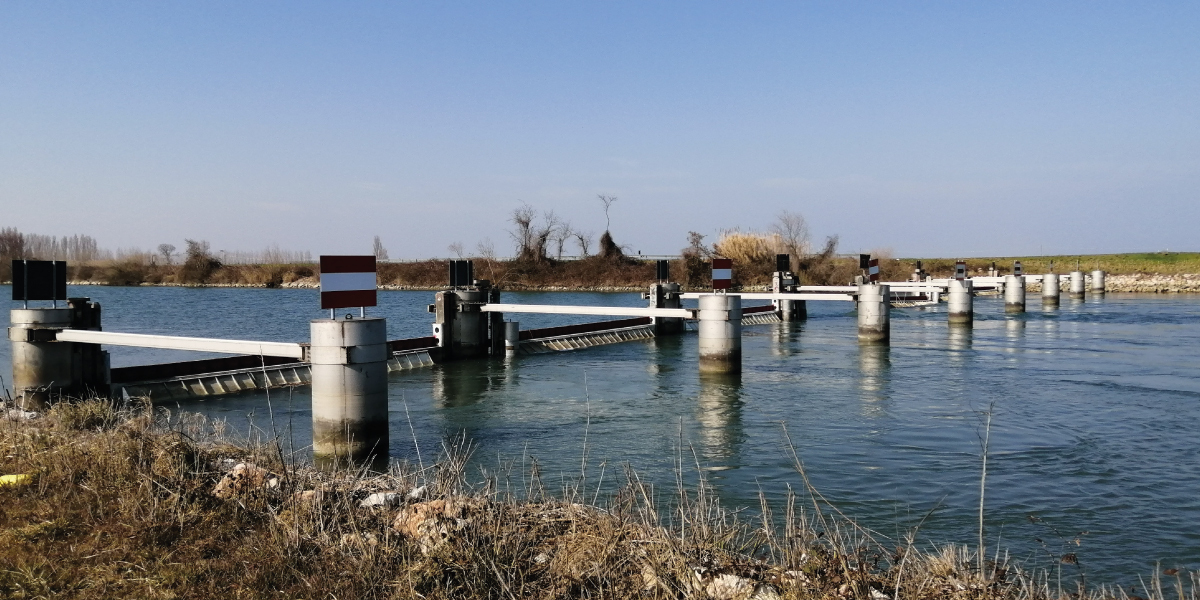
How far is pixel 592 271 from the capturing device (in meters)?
76.4

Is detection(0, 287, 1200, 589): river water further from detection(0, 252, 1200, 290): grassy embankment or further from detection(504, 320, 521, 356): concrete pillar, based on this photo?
detection(0, 252, 1200, 290): grassy embankment

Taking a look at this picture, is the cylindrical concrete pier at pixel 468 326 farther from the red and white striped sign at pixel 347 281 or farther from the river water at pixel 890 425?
the red and white striped sign at pixel 347 281

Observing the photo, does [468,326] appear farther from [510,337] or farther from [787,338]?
[787,338]

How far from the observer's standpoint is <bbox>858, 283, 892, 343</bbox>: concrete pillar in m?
23.0

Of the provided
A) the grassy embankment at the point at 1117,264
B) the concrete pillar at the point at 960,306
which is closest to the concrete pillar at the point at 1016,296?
the concrete pillar at the point at 960,306

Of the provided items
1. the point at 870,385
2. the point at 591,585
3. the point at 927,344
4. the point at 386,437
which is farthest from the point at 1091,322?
the point at 591,585

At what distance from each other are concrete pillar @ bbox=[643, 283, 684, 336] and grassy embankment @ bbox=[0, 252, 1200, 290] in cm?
2764

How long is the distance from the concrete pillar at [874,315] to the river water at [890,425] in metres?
0.51

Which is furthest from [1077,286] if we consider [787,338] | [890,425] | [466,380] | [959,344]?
[890,425]

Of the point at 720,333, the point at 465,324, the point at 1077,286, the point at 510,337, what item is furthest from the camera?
the point at 1077,286

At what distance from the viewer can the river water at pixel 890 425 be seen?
7.84m

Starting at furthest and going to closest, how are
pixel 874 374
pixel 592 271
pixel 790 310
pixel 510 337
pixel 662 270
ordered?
pixel 592 271 → pixel 790 310 → pixel 662 270 → pixel 510 337 → pixel 874 374

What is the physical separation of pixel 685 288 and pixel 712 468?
172 ft

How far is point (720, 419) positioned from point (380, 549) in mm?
8719
